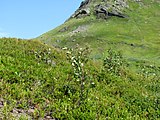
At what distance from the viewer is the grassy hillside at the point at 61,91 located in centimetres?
1602

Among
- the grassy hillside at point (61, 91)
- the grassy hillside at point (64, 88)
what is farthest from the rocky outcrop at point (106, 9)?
the grassy hillside at point (61, 91)

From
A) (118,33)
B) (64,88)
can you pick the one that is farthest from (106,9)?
(64,88)

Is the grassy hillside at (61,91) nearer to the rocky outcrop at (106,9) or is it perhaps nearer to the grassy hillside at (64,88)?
the grassy hillside at (64,88)

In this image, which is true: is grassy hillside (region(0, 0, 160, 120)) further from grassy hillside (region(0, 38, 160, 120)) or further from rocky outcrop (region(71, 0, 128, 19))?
rocky outcrop (region(71, 0, 128, 19))

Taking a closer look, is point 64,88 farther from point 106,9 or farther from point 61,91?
point 106,9

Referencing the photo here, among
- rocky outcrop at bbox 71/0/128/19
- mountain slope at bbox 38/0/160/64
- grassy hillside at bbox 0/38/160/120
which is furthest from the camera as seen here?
rocky outcrop at bbox 71/0/128/19

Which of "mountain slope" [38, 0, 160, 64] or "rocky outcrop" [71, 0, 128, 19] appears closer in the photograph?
"mountain slope" [38, 0, 160, 64]

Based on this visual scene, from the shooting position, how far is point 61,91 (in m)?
18.7

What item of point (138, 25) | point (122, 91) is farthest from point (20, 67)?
point (138, 25)

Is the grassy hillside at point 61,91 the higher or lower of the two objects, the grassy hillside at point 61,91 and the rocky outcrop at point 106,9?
the lower

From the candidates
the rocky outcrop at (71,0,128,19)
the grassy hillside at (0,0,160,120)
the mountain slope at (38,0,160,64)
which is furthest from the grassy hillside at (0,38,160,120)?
the rocky outcrop at (71,0,128,19)

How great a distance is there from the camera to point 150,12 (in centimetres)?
19625

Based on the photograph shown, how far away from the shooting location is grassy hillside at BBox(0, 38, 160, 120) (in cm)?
1602

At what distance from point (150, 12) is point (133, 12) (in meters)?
11.2
